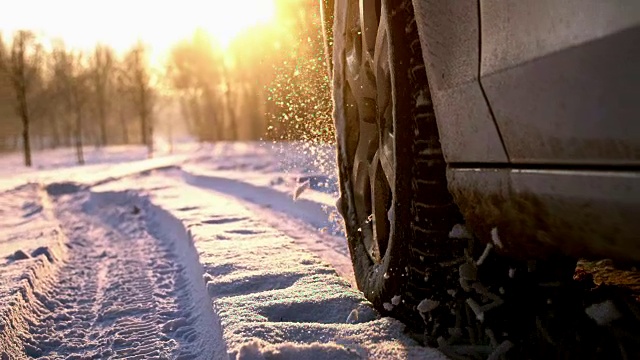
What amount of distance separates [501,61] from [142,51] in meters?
60.1

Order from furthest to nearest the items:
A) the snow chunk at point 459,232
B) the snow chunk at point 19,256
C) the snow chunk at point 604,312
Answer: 1. the snow chunk at point 19,256
2. the snow chunk at point 459,232
3. the snow chunk at point 604,312

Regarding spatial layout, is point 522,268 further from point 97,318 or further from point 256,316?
point 97,318

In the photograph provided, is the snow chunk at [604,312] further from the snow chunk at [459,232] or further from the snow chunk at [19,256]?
the snow chunk at [19,256]

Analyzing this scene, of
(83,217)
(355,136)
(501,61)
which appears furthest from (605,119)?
(83,217)

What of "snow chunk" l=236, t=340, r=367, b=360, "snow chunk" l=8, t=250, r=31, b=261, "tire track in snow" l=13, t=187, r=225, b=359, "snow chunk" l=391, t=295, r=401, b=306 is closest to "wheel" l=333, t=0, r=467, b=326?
"snow chunk" l=391, t=295, r=401, b=306

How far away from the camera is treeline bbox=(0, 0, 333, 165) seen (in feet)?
16.9

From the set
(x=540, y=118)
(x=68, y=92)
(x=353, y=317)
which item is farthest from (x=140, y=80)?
(x=540, y=118)

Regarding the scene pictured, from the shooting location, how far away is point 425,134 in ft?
6.76

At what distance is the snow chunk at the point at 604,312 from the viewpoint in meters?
1.58

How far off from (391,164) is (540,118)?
0.96 meters

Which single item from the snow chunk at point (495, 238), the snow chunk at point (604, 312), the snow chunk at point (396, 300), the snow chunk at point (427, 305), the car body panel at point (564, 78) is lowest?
the snow chunk at point (396, 300)

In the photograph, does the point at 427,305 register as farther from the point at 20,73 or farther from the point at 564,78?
the point at 20,73

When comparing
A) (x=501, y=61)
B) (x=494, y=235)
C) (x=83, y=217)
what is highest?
(x=501, y=61)

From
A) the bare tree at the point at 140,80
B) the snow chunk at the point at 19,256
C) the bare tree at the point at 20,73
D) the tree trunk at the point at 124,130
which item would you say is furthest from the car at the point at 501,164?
the tree trunk at the point at 124,130
